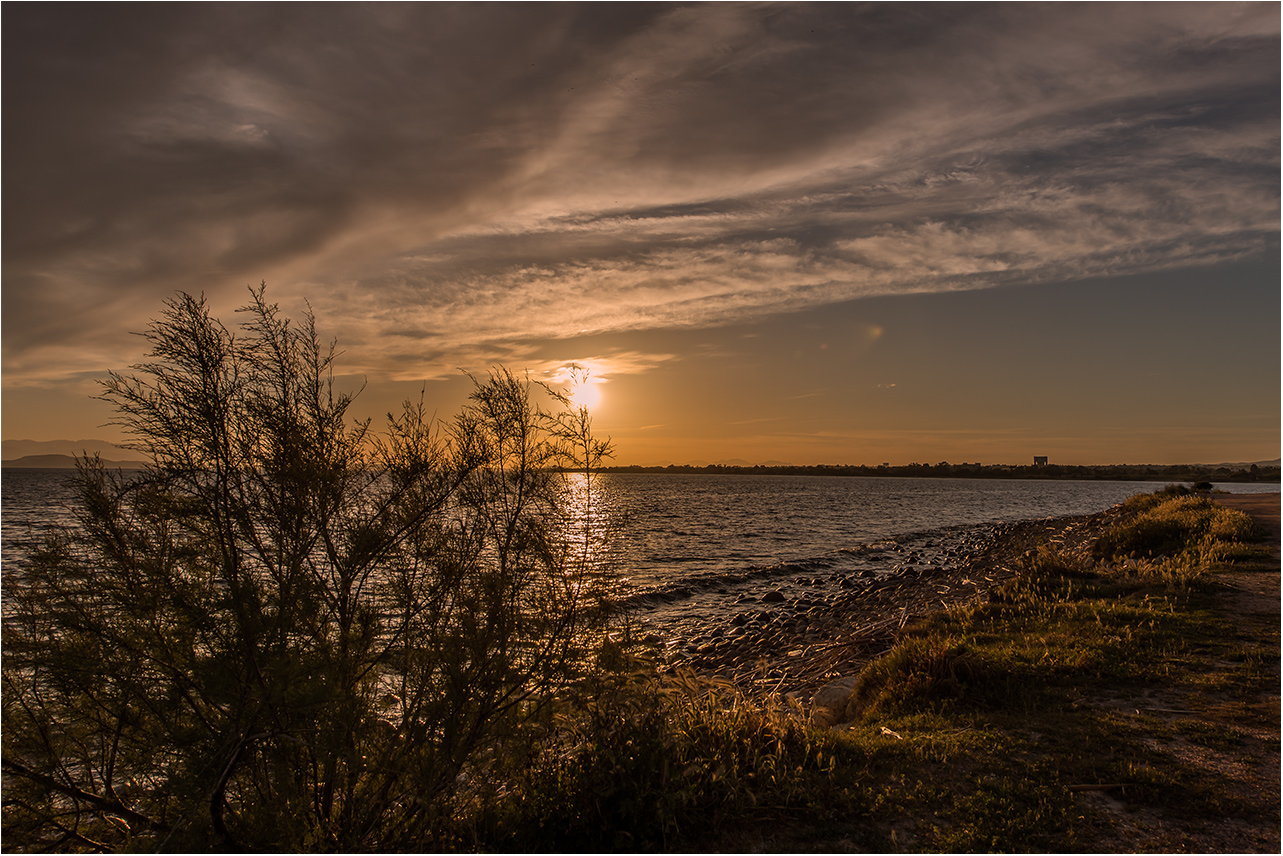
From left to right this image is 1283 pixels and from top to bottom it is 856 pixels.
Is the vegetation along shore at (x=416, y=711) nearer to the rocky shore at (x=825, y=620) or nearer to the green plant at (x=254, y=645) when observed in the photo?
the green plant at (x=254, y=645)

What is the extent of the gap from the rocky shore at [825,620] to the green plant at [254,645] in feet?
8.00

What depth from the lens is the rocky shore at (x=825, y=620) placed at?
12.4 meters

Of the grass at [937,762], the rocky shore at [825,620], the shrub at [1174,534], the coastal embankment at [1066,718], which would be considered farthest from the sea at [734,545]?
the shrub at [1174,534]

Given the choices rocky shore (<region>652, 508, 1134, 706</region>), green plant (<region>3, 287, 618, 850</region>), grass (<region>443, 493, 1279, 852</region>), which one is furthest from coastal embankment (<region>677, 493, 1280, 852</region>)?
green plant (<region>3, 287, 618, 850</region>)

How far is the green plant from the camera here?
482 cm

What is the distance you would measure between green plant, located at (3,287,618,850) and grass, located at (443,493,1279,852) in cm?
85

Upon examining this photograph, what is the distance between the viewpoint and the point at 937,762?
19.4ft

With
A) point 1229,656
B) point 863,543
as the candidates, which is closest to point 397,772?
point 1229,656

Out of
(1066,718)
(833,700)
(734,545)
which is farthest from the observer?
(734,545)

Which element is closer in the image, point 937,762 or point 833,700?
point 937,762

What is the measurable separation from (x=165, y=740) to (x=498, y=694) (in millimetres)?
2578

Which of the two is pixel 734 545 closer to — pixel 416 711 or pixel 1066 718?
pixel 1066 718

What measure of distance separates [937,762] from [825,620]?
12.5 meters

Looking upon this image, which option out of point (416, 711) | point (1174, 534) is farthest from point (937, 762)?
point (1174, 534)
